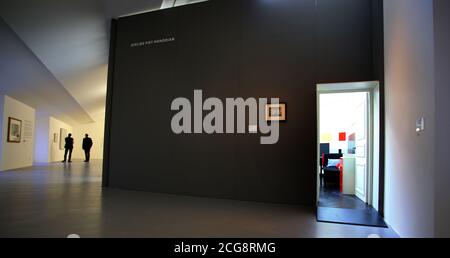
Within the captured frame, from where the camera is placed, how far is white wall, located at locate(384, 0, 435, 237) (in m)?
2.29

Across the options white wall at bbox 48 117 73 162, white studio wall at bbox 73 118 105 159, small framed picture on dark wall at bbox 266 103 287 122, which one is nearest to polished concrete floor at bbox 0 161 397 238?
small framed picture on dark wall at bbox 266 103 287 122

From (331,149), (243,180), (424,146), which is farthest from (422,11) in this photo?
(331,149)

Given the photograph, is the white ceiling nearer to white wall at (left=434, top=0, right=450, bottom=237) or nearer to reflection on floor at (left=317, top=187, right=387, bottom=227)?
white wall at (left=434, top=0, right=450, bottom=237)

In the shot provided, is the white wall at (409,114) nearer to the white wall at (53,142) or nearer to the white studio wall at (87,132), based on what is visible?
the white wall at (53,142)

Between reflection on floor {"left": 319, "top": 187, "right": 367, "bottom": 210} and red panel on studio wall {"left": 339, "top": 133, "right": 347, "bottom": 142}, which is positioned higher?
red panel on studio wall {"left": 339, "top": 133, "right": 347, "bottom": 142}

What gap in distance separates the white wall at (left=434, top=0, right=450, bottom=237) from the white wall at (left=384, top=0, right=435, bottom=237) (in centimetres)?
4

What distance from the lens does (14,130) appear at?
30.1 feet

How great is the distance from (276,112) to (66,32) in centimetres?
509

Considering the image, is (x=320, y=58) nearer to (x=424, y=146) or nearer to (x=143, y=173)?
(x=424, y=146)

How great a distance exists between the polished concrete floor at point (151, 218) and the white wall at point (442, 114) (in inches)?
34.5

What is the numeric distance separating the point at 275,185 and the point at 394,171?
1776 mm

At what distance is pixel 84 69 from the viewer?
335 inches

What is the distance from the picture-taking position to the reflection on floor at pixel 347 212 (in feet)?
11.3

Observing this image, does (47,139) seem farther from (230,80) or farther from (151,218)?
(151,218)
